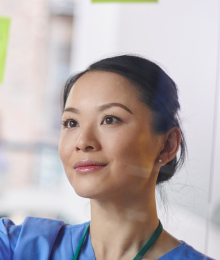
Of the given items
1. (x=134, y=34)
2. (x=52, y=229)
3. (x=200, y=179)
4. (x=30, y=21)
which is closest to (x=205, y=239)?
(x=200, y=179)

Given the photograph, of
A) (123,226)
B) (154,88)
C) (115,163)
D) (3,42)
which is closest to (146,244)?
(123,226)

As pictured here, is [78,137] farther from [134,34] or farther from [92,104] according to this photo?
[134,34]

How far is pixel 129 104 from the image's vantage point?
49 cm

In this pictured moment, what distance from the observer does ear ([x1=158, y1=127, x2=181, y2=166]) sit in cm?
52

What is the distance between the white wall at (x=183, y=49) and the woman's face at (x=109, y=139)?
0.26ft

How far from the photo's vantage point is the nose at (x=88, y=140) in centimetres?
45

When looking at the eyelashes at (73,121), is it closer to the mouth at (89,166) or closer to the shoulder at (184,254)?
the mouth at (89,166)

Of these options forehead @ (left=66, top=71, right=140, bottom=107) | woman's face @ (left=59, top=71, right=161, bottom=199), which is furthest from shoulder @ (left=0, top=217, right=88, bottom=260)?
forehead @ (left=66, top=71, right=140, bottom=107)

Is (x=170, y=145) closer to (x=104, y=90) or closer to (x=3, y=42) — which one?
(x=104, y=90)

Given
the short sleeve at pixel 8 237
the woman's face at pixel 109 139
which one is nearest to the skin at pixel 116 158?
the woman's face at pixel 109 139

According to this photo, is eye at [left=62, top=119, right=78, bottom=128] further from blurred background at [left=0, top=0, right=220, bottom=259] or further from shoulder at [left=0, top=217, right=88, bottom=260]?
shoulder at [left=0, top=217, right=88, bottom=260]

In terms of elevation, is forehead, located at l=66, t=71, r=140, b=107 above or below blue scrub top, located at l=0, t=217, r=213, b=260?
above

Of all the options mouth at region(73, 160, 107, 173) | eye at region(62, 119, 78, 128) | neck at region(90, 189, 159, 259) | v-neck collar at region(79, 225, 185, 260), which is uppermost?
eye at region(62, 119, 78, 128)

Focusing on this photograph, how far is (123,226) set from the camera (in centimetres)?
51
